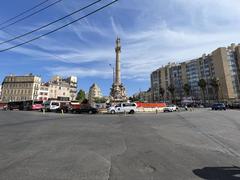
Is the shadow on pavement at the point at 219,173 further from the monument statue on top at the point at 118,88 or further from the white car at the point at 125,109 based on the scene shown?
the monument statue on top at the point at 118,88

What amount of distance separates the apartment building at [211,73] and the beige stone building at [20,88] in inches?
3423

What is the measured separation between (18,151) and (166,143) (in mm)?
6443

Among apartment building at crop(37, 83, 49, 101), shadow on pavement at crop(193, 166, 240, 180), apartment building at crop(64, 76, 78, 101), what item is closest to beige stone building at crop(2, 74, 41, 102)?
apartment building at crop(37, 83, 49, 101)

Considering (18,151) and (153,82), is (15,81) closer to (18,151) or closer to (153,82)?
(153,82)

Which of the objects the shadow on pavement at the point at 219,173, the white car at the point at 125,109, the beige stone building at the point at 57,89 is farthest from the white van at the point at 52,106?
the beige stone building at the point at 57,89

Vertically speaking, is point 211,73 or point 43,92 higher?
point 211,73

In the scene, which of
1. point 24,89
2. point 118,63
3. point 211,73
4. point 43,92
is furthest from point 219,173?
point 24,89

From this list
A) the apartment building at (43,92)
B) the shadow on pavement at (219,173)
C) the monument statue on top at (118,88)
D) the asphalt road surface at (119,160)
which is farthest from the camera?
the apartment building at (43,92)

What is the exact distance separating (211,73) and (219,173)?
118m

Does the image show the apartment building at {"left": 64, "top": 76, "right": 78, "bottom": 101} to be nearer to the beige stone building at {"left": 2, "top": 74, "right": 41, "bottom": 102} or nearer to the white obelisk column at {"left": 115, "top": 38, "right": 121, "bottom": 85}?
the beige stone building at {"left": 2, "top": 74, "right": 41, "bottom": 102}

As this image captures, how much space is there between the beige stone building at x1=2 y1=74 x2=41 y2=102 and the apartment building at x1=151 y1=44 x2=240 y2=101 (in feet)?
285

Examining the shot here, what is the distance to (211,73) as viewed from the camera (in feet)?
365

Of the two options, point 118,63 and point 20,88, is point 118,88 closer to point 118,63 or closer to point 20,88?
point 118,63

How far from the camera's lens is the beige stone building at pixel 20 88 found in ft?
363
